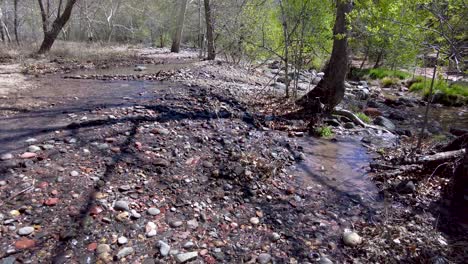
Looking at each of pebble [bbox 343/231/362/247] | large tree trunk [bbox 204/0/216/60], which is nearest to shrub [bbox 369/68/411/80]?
large tree trunk [bbox 204/0/216/60]

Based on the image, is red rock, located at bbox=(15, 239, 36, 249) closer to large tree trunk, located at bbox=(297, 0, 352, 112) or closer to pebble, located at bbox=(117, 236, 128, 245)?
pebble, located at bbox=(117, 236, 128, 245)

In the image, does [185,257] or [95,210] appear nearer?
[185,257]

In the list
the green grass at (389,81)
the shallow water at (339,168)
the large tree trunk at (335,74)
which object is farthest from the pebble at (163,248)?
the green grass at (389,81)

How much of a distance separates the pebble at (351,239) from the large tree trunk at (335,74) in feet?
16.0

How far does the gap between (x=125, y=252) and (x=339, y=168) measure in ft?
12.6

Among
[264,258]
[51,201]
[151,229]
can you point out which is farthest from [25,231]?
[264,258]

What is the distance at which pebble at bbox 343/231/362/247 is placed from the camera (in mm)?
3137

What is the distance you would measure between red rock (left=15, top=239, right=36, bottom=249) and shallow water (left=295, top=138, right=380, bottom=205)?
3.28 metres

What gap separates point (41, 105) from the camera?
220 inches

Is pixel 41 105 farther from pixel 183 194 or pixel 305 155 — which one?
pixel 305 155

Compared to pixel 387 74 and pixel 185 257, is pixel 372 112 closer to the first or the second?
pixel 185 257

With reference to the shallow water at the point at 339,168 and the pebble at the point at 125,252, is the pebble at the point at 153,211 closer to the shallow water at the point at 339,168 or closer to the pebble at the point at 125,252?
the pebble at the point at 125,252

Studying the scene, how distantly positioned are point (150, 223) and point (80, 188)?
857 mm

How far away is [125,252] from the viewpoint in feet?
8.39
